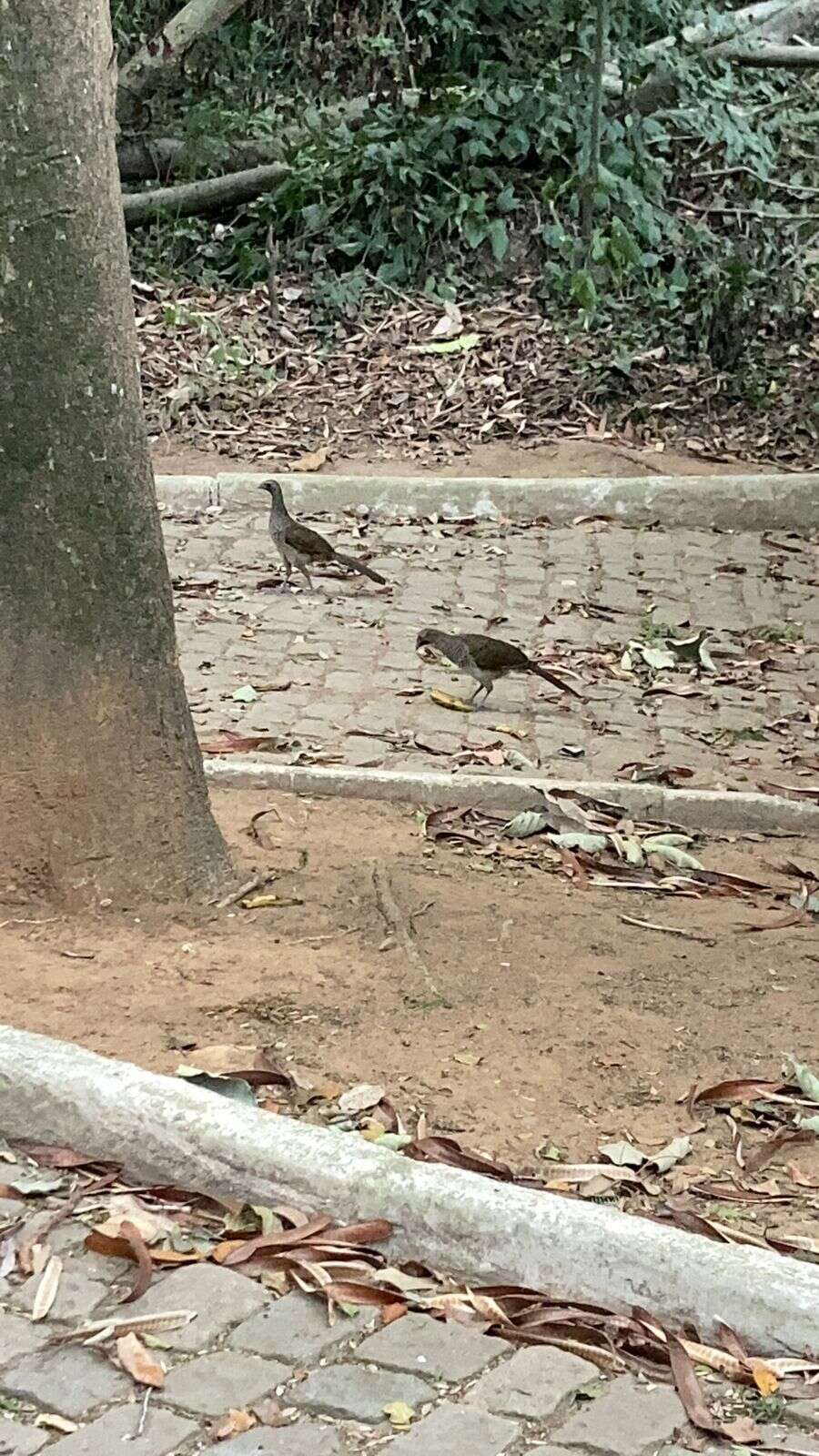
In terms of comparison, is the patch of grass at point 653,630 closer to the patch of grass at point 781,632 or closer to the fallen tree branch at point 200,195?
the patch of grass at point 781,632

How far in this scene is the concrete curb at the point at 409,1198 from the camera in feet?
9.36

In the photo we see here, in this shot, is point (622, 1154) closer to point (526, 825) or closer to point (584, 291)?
point (526, 825)

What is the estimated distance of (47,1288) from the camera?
2961 millimetres


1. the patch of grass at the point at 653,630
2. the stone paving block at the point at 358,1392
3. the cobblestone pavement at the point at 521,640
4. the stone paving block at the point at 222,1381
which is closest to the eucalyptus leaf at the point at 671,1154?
the stone paving block at the point at 358,1392

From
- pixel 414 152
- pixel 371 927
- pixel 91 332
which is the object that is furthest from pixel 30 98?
pixel 414 152

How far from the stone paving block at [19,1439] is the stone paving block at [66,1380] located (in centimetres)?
6

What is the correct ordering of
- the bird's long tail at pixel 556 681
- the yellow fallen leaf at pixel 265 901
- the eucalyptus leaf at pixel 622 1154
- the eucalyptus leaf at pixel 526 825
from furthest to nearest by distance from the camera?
the bird's long tail at pixel 556 681, the eucalyptus leaf at pixel 526 825, the yellow fallen leaf at pixel 265 901, the eucalyptus leaf at pixel 622 1154

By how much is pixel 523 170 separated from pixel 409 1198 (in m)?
12.0

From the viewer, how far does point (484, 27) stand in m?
13.7

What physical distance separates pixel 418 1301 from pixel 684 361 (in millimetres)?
10111

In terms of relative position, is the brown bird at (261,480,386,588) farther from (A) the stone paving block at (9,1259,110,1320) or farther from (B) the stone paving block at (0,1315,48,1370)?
(B) the stone paving block at (0,1315,48,1370)

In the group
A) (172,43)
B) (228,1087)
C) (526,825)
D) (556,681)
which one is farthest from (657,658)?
(172,43)

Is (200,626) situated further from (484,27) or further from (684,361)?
(484,27)

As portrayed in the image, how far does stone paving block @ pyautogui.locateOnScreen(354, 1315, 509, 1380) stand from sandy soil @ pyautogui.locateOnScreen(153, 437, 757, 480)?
8037 mm
